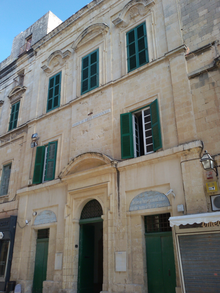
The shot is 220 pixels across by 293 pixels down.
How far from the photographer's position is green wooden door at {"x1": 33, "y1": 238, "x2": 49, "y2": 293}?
1077 centimetres

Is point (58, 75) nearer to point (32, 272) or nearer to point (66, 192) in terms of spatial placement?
point (66, 192)

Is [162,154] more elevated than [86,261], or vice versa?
[162,154]

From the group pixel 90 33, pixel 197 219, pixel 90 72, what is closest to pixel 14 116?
pixel 90 72

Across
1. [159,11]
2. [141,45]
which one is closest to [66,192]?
[141,45]

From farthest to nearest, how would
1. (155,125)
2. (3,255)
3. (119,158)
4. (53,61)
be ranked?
(53,61), (3,255), (119,158), (155,125)

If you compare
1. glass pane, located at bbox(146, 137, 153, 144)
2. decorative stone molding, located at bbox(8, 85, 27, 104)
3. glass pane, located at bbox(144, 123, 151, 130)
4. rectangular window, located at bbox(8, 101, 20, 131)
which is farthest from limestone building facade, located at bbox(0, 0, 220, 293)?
decorative stone molding, located at bbox(8, 85, 27, 104)

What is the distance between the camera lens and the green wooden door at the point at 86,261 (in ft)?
32.7

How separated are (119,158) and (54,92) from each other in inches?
235

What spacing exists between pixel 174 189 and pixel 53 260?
18.2 ft

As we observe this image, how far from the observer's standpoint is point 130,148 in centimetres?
959

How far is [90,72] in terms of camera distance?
1241 cm

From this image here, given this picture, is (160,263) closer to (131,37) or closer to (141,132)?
(141,132)

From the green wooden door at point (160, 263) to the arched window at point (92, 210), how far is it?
2427mm

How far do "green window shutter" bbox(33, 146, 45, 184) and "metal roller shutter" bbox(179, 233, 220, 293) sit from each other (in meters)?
7.34
